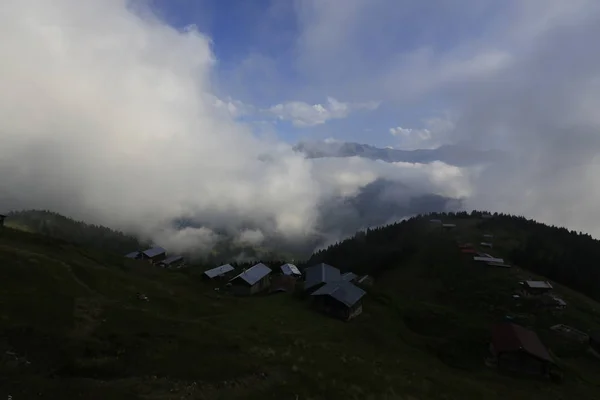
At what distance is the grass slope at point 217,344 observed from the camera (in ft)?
112

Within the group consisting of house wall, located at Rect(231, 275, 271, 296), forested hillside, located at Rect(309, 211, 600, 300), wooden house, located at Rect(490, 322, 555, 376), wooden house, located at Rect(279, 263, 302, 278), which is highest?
forested hillside, located at Rect(309, 211, 600, 300)

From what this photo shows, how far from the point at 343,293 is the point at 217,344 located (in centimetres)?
3783

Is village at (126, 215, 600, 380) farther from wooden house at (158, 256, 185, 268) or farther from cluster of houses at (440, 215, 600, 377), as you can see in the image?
wooden house at (158, 256, 185, 268)

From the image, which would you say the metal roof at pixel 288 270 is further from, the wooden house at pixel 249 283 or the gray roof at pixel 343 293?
the gray roof at pixel 343 293

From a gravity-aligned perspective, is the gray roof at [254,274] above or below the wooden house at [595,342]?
above

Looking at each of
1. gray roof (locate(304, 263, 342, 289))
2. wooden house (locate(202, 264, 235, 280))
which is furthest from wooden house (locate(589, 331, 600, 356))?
wooden house (locate(202, 264, 235, 280))

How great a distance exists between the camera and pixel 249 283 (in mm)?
91250

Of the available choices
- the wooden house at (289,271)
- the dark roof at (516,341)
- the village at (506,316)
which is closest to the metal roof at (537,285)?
the village at (506,316)

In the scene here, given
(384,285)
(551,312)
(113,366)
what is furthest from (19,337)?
(384,285)

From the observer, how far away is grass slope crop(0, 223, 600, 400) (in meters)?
34.1

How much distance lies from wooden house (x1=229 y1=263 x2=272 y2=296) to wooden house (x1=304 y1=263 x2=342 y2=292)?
11.4 meters

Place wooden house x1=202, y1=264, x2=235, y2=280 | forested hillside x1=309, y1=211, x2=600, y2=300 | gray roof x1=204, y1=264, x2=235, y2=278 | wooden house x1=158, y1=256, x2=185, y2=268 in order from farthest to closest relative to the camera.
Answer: wooden house x1=158, y1=256, x2=185, y2=268
forested hillside x1=309, y1=211, x2=600, y2=300
gray roof x1=204, y1=264, x2=235, y2=278
wooden house x1=202, y1=264, x2=235, y2=280

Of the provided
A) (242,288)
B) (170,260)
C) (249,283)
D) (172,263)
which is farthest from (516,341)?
(170,260)

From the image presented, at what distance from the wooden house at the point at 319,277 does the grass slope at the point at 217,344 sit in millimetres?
7049
